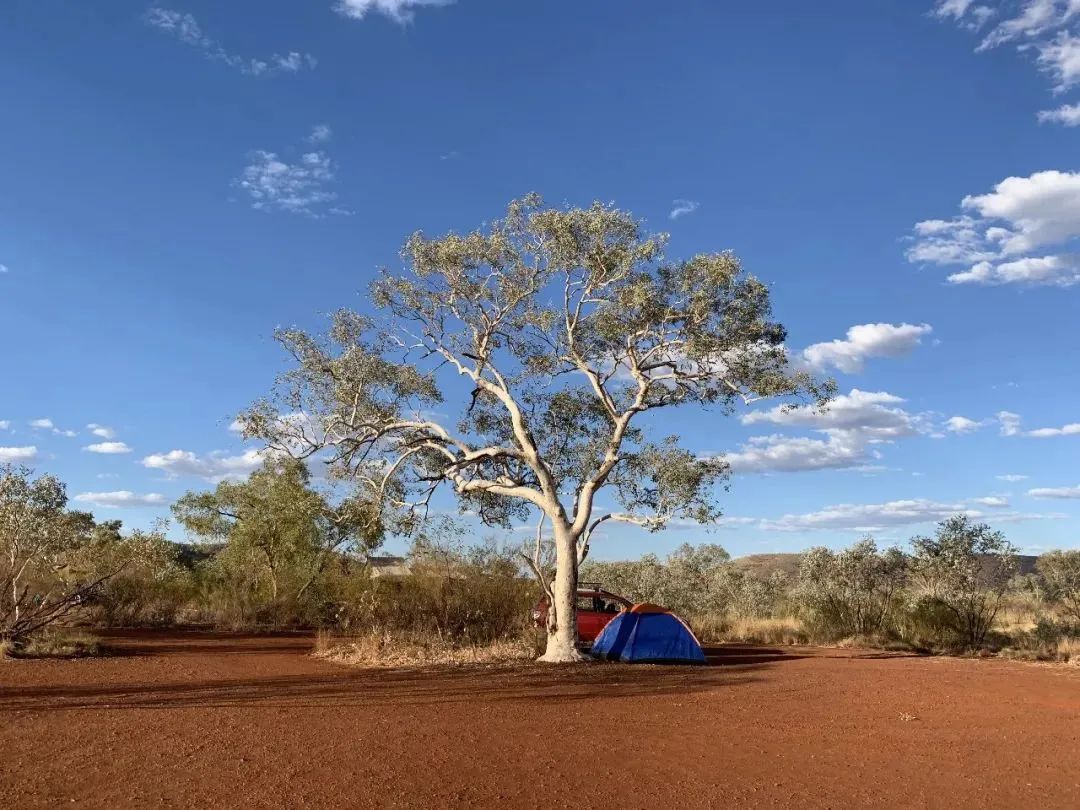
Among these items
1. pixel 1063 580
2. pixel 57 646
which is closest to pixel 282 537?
pixel 57 646

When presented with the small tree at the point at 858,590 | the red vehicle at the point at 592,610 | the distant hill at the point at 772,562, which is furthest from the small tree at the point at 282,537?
the distant hill at the point at 772,562

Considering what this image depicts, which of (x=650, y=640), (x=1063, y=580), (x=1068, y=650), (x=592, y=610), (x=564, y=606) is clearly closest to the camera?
(x=564, y=606)

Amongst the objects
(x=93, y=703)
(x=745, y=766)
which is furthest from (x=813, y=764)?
(x=93, y=703)

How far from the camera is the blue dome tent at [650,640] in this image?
1947cm

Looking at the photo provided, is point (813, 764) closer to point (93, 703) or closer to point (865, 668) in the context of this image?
point (93, 703)

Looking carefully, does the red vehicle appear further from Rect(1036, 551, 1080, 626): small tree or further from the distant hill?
the distant hill

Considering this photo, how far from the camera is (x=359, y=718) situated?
10.7 metres

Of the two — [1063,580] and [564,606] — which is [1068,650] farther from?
[564,606]

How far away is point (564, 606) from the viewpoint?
1850cm

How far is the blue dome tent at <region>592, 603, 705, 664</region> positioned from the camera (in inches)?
766

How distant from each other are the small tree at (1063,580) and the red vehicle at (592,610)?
1625cm

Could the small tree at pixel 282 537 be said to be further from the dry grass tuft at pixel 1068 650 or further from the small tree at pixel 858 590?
the dry grass tuft at pixel 1068 650

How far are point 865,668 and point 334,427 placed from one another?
14.0m

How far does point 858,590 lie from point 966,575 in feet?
13.5
